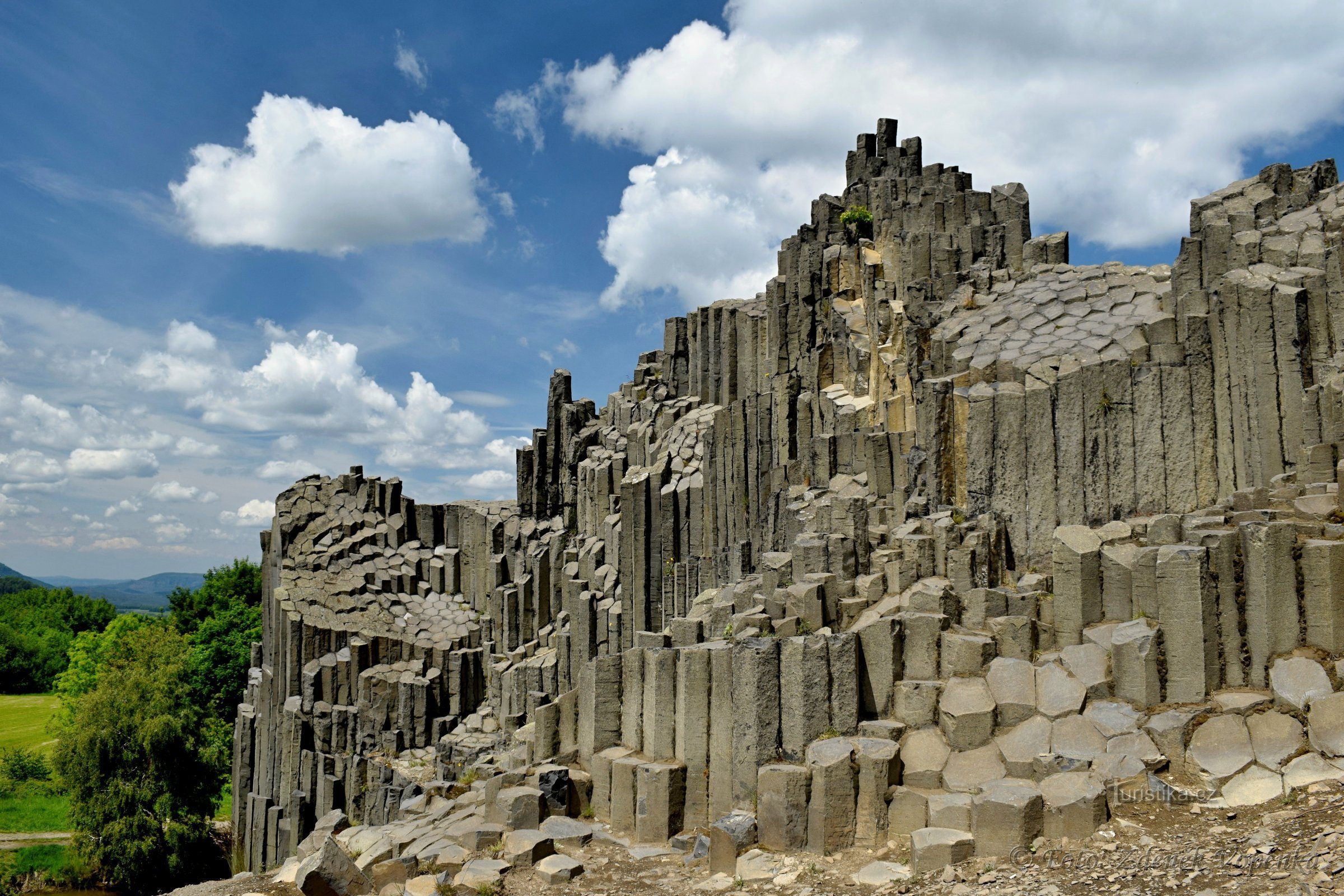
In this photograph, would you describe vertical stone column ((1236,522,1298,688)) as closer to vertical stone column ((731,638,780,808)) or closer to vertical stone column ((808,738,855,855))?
vertical stone column ((808,738,855,855))

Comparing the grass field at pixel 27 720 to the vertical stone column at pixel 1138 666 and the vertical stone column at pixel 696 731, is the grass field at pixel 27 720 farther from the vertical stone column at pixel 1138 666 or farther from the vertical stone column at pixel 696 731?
the vertical stone column at pixel 1138 666

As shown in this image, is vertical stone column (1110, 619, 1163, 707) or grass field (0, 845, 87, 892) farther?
grass field (0, 845, 87, 892)

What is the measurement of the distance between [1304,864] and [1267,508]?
4419 mm

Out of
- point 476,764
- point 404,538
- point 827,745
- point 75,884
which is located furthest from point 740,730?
point 75,884

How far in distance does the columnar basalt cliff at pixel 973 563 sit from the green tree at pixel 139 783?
1255 cm

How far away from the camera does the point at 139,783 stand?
97.8ft

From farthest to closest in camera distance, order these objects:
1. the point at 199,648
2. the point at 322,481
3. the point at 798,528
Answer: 1. the point at 199,648
2. the point at 322,481
3. the point at 798,528

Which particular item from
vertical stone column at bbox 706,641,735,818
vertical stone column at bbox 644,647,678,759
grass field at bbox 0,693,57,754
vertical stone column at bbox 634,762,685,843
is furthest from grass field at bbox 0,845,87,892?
vertical stone column at bbox 706,641,735,818

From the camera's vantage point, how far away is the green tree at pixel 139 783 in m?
28.8

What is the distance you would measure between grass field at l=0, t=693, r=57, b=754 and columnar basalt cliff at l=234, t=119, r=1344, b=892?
111ft

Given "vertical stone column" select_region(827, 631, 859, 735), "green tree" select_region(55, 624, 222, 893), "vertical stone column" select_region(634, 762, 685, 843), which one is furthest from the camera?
"green tree" select_region(55, 624, 222, 893)

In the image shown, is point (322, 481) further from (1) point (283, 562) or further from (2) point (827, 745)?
Result: (2) point (827, 745)

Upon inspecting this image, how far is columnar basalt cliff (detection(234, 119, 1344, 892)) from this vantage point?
9047 millimetres

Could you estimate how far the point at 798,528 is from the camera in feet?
51.8
